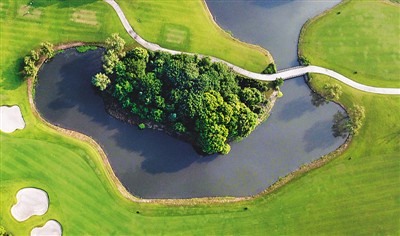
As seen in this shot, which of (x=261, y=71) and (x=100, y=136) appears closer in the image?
(x=100, y=136)

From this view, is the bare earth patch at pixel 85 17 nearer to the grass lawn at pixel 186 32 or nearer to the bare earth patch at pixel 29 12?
the grass lawn at pixel 186 32

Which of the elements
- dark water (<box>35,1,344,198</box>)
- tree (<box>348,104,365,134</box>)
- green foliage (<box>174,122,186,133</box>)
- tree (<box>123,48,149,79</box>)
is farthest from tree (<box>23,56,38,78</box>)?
tree (<box>348,104,365,134</box>)

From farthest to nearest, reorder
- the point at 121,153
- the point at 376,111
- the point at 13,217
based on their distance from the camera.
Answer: the point at 376,111
the point at 121,153
the point at 13,217

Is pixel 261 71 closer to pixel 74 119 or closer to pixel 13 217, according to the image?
pixel 74 119

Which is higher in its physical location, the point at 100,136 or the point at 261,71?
the point at 261,71

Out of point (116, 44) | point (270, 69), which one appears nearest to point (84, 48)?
point (116, 44)

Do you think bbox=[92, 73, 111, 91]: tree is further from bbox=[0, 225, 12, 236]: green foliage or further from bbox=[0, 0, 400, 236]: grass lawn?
bbox=[0, 225, 12, 236]: green foliage

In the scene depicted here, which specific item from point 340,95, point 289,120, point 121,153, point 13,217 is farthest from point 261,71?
point 13,217
